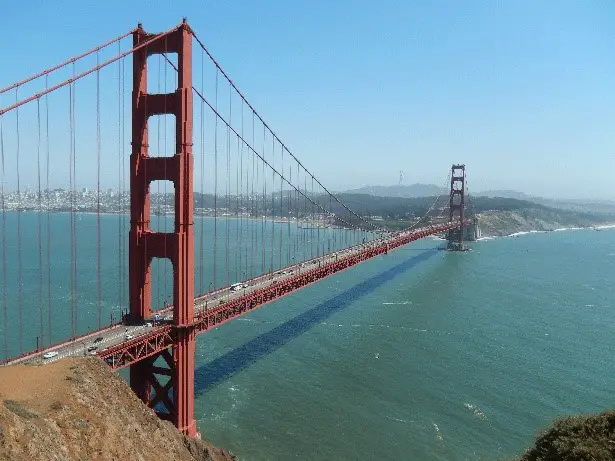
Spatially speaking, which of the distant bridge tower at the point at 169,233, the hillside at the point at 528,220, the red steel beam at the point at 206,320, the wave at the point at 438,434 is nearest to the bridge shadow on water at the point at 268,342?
the red steel beam at the point at 206,320

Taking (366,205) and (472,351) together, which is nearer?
(472,351)

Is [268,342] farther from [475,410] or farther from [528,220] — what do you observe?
[528,220]

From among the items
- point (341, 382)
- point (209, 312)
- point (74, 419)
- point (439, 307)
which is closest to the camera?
point (74, 419)

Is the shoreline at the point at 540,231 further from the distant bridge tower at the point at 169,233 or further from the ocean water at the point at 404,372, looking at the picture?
the distant bridge tower at the point at 169,233

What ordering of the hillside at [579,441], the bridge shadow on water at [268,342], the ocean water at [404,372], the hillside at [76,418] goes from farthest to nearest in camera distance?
the bridge shadow on water at [268,342] → the ocean water at [404,372] → the hillside at [579,441] → the hillside at [76,418]

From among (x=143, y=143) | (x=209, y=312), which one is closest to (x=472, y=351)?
(x=209, y=312)

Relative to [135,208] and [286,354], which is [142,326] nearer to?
[135,208]
